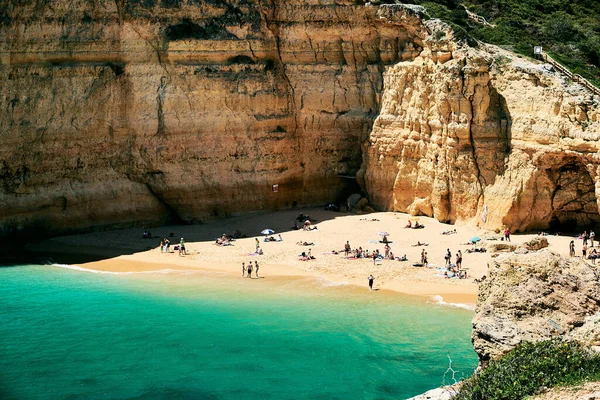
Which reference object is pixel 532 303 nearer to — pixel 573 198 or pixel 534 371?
pixel 534 371

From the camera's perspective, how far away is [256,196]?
44594mm

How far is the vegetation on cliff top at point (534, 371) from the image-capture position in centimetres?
1617

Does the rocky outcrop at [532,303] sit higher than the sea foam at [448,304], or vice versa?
the rocky outcrop at [532,303]

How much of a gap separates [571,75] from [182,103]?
63.4 ft

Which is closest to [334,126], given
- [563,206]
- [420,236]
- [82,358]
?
[420,236]

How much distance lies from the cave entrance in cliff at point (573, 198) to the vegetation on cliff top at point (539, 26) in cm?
697

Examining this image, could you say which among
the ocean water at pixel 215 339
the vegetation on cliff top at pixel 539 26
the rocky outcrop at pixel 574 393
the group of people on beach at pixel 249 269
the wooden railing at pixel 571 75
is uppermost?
the vegetation on cliff top at pixel 539 26

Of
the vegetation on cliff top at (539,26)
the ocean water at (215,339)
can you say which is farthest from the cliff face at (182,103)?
the ocean water at (215,339)

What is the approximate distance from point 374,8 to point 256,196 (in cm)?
1169

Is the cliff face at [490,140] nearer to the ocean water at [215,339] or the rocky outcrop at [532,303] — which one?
the ocean water at [215,339]

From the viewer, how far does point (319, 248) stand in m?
39.4

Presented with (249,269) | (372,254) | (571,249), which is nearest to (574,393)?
(571,249)

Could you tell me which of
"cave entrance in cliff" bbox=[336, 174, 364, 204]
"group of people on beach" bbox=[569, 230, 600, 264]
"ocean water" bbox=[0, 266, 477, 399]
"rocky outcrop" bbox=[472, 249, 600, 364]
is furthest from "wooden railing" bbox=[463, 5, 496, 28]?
"rocky outcrop" bbox=[472, 249, 600, 364]

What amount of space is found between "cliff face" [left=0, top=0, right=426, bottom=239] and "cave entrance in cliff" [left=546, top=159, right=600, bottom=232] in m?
10.4
